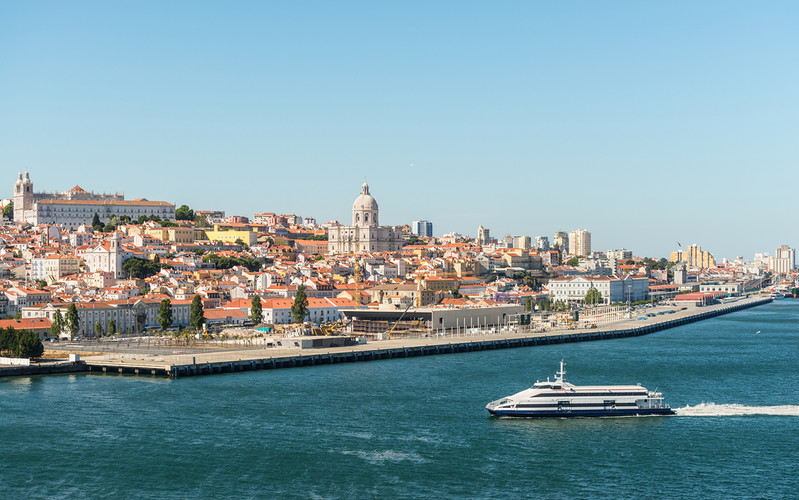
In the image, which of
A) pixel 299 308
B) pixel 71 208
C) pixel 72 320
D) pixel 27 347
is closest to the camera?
pixel 27 347

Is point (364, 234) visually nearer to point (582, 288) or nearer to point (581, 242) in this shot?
point (582, 288)

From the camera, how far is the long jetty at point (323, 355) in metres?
32.9

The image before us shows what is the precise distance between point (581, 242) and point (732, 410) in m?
A: 135

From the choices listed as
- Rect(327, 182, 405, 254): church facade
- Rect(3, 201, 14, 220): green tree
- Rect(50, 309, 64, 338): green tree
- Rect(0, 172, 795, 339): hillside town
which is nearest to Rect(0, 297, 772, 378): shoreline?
Rect(0, 172, 795, 339): hillside town

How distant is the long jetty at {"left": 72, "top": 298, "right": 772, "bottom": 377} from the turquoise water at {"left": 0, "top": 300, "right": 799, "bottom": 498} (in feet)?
3.45

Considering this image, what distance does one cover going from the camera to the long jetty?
32.9 meters

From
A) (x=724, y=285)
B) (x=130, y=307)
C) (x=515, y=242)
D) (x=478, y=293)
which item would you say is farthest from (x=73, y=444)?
(x=515, y=242)

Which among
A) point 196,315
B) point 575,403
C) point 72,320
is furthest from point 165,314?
point 575,403

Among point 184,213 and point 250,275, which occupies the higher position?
point 184,213

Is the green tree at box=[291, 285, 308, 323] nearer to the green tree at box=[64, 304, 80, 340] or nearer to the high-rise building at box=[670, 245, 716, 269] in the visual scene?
the green tree at box=[64, 304, 80, 340]

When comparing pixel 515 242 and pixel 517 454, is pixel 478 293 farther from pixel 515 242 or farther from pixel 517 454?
pixel 515 242

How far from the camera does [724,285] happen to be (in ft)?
392

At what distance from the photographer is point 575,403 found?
80.9 feet

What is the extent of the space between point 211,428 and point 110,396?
598cm
